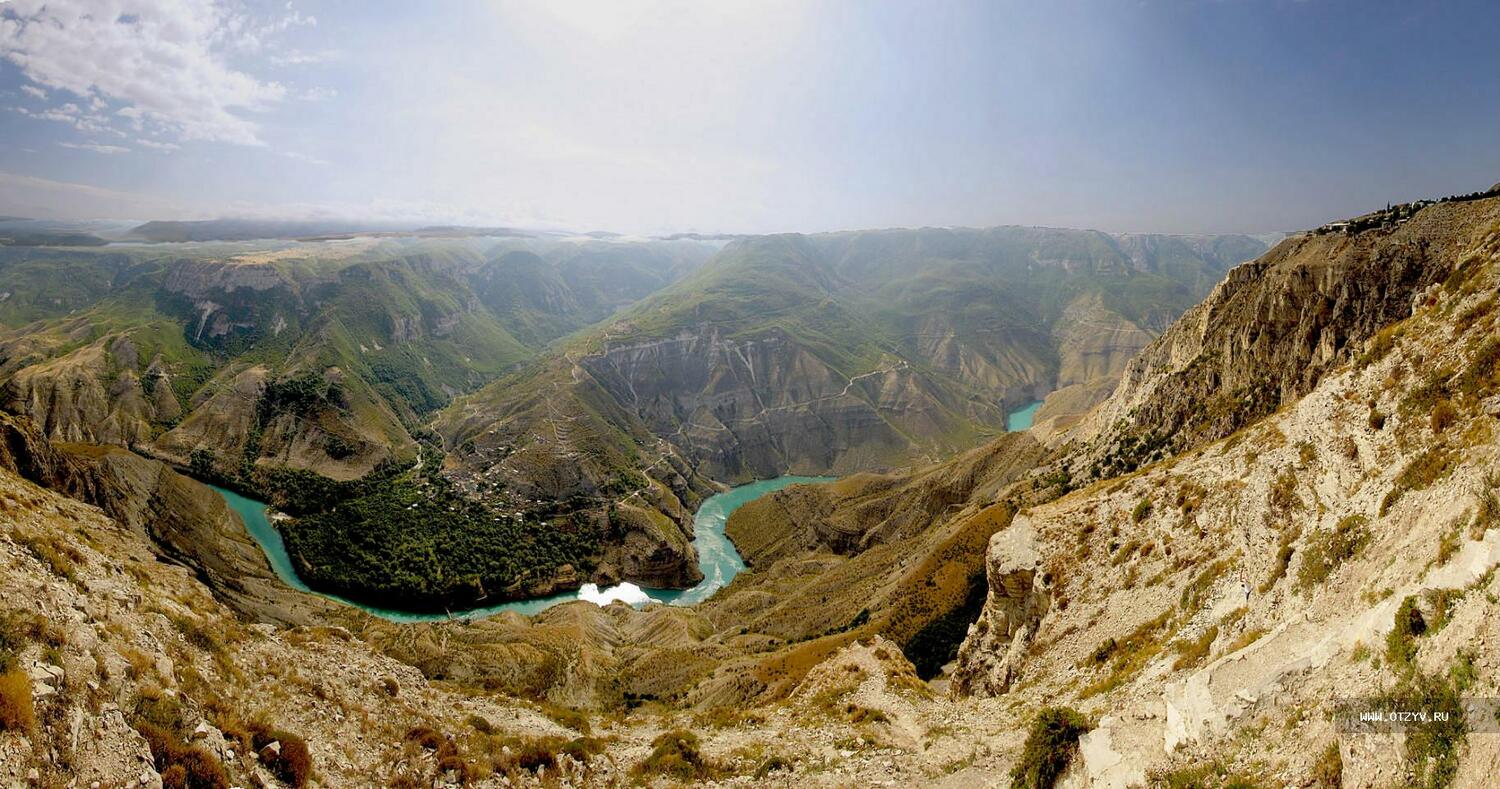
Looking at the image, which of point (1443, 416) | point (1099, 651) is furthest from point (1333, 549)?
point (1099, 651)

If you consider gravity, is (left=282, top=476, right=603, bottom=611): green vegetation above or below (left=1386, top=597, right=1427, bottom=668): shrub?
below

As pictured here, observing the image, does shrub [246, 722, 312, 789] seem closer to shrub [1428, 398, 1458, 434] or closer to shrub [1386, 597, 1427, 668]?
shrub [1386, 597, 1427, 668]

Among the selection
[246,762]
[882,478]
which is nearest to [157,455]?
[882,478]

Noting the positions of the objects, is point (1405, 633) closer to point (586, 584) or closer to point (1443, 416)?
point (1443, 416)

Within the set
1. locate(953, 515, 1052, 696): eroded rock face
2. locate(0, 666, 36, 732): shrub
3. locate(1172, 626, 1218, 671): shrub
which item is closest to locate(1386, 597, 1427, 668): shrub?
locate(1172, 626, 1218, 671): shrub

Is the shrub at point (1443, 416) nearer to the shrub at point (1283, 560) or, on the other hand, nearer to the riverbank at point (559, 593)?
the shrub at point (1283, 560)

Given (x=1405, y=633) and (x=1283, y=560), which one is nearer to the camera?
(x=1405, y=633)
